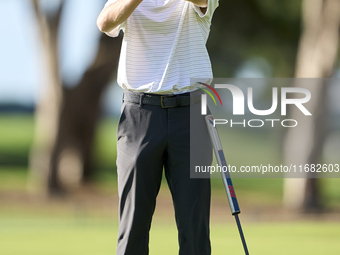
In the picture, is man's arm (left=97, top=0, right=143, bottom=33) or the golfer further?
the golfer

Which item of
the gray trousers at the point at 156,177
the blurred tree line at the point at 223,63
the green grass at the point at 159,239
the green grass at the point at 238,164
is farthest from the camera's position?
the green grass at the point at 238,164

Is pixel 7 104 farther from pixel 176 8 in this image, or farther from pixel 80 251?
pixel 176 8

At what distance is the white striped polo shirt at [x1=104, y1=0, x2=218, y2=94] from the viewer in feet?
10.9

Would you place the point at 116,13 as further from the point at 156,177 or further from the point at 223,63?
the point at 223,63

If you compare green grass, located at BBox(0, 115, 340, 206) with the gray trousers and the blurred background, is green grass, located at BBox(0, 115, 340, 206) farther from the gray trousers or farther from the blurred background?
the gray trousers

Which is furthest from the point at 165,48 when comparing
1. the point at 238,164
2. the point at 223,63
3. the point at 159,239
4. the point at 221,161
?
the point at 223,63

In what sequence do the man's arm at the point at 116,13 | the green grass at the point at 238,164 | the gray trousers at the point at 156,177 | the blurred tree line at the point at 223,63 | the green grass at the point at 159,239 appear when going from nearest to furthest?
the man's arm at the point at 116,13, the gray trousers at the point at 156,177, the green grass at the point at 159,239, the blurred tree line at the point at 223,63, the green grass at the point at 238,164

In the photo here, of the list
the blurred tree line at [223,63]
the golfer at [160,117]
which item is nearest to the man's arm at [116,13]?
the golfer at [160,117]

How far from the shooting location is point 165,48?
10.9 ft

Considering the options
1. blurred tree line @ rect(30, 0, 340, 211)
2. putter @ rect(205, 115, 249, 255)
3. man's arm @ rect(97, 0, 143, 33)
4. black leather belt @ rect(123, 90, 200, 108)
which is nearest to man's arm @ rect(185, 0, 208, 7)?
man's arm @ rect(97, 0, 143, 33)

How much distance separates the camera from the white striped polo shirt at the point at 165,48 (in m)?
3.31

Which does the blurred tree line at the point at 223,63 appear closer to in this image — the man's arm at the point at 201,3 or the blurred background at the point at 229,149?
the blurred background at the point at 229,149

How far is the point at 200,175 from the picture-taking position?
3.30m

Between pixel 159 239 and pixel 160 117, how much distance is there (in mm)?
3575
